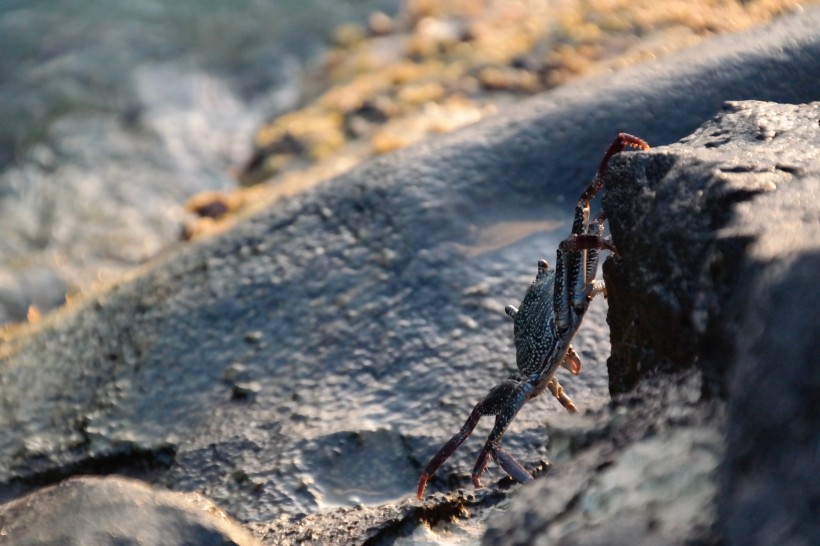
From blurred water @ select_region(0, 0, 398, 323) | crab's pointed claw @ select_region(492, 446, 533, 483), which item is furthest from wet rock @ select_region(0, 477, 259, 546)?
blurred water @ select_region(0, 0, 398, 323)

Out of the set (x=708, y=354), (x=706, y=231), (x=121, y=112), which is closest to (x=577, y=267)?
(x=706, y=231)

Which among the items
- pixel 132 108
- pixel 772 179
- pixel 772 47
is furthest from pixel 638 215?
pixel 132 108

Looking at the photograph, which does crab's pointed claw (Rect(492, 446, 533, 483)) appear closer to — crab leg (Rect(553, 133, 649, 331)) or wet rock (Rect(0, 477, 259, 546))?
crab leg (Rect(553, 133, 649, 331))

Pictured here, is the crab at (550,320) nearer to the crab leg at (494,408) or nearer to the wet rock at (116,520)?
the crab leg at (494,408)

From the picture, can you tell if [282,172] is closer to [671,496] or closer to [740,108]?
[740,108]

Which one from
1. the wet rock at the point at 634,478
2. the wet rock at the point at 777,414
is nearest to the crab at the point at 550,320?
the wet rock at the point at 634,478

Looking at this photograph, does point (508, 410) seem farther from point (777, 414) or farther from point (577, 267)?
point (777, 414)
